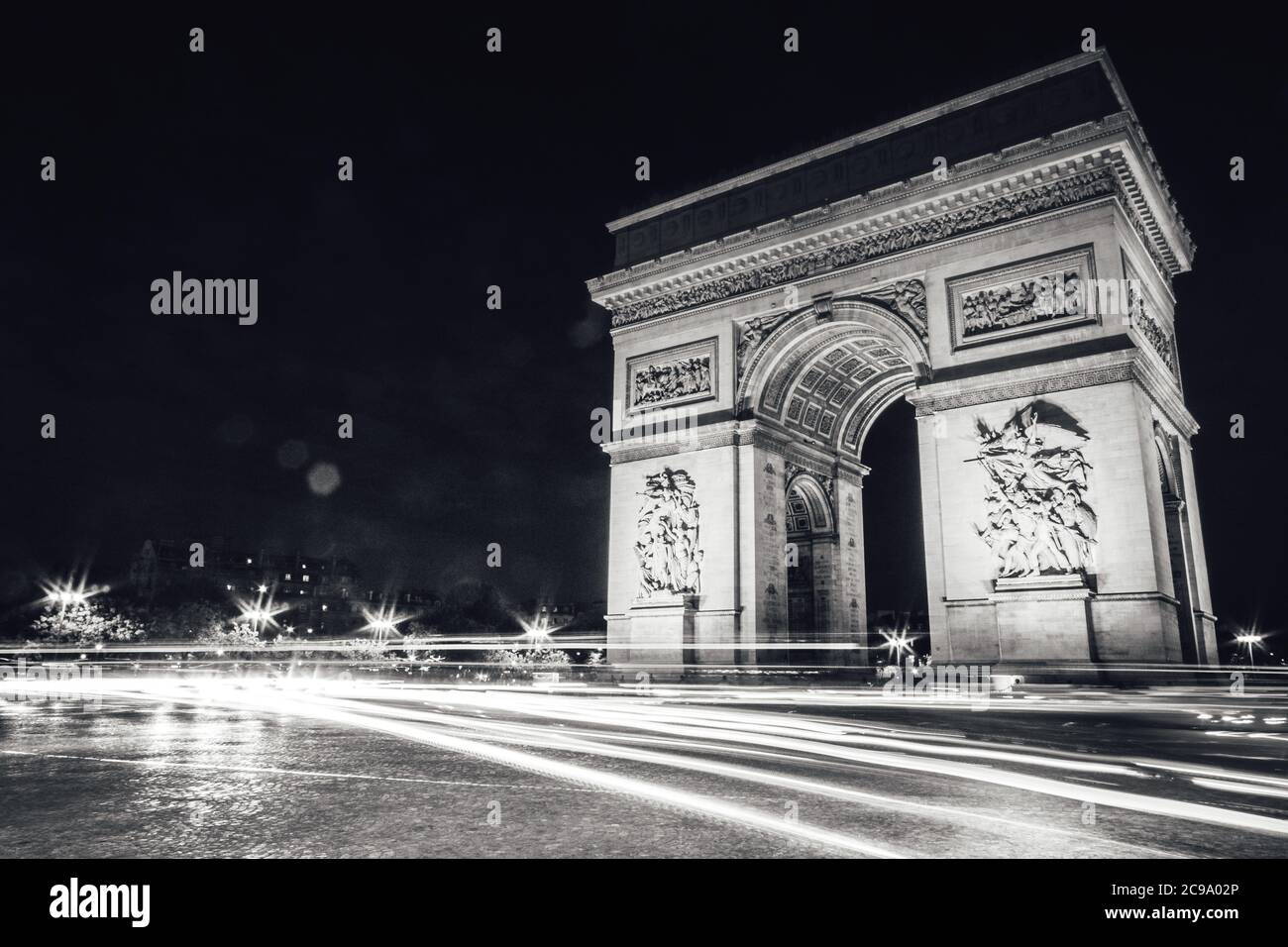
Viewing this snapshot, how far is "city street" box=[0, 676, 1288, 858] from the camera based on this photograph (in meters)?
3.68

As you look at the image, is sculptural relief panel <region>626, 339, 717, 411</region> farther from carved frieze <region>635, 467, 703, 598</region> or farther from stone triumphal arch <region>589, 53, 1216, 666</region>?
carved frieze <region>635, 467, 703, 598</region>

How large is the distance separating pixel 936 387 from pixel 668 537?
310 inches

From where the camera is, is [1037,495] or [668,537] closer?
[1037,495]

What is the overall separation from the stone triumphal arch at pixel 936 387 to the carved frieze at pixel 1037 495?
4 cm

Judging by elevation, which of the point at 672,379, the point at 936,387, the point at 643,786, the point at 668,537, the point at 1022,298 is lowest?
the point at 643,786

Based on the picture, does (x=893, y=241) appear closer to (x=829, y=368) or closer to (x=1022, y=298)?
(x=1022, y=298)

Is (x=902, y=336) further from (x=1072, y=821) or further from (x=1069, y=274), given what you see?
(x=1072, y=821)

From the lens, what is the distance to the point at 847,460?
2798 cm

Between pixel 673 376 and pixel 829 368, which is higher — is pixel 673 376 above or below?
below

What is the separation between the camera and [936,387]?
19.9 m

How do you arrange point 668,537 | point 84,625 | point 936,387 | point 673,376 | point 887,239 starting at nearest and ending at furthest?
1. point 936,387
2. point 887,239
3. point 668,537
4. point 673,376
5. point 84,625

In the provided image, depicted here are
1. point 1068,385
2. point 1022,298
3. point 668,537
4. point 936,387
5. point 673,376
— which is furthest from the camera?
point 673,376

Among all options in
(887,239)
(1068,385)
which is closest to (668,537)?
(887,239)
